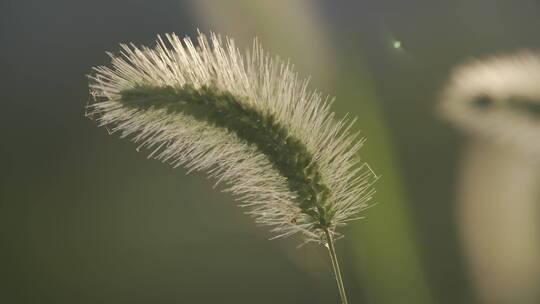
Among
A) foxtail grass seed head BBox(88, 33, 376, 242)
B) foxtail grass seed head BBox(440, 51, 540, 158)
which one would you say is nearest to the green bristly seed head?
foxtail grass seed head BBox(88, 33, 376, 242)

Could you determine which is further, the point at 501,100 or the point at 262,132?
the point at 501,100

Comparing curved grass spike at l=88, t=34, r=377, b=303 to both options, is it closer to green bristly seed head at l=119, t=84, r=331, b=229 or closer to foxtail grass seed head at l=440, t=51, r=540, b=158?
green bristly seed head at l=119, t=84, r=331, b=229

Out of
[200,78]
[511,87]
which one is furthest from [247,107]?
[511,87]

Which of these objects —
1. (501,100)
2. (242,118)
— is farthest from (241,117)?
(501,100)

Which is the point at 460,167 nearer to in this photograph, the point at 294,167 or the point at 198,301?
the point at 198,301

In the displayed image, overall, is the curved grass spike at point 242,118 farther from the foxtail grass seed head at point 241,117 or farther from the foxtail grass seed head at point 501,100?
the foxtail grass seed head at point 501,100

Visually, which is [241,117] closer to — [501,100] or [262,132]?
[262,132]

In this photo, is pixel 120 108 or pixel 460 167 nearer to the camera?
pixel 120 108
